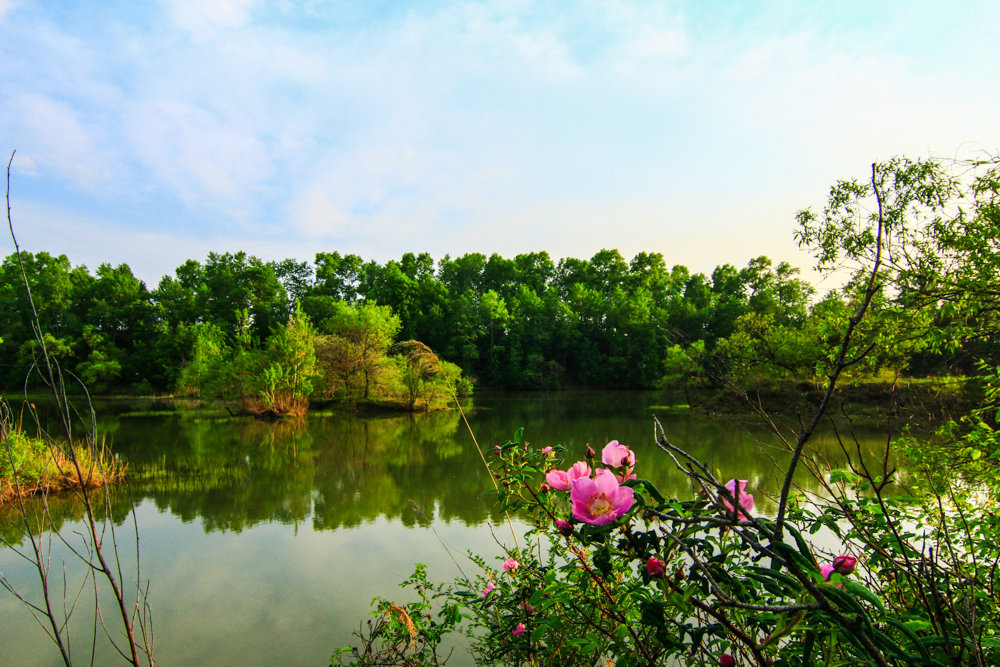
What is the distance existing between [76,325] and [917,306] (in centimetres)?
3823

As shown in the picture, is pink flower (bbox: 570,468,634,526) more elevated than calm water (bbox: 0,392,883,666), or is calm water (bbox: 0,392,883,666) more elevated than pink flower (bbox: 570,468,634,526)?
pink flower (bbox: 570,468,634,526)

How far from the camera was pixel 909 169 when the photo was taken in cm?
779

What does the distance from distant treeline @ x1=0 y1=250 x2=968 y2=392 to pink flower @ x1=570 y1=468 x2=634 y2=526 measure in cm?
2748

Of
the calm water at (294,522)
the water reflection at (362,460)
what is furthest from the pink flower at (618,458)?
the water reflection at (362,460)

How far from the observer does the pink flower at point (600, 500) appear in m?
0.75

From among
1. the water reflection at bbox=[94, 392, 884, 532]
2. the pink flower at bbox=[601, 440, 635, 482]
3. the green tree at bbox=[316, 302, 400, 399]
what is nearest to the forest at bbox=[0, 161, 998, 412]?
the green tree at bbox=[316, 302, 400, 399]

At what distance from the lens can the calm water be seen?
348 centimetres

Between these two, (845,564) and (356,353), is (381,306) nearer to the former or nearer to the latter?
(356,353)

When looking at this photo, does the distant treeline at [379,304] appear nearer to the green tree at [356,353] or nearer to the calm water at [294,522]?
the green tree at [356,353]

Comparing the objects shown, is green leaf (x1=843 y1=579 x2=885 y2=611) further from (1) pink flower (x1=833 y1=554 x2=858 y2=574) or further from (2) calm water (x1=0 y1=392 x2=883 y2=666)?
(2) calm water (x1=0 y1=392 x2=883 y2=666)

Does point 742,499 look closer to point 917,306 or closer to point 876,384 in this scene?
point 917,306

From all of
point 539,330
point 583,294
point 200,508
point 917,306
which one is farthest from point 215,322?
point 917,306

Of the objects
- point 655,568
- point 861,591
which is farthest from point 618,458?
point 861,591

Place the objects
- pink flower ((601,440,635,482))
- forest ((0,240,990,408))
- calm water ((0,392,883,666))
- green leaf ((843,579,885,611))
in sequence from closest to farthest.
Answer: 1. green leaf ((843,579,885,611))
2. pink flower ((601,440,635,482))
3. calm water ((0,392,883,666))
4. forest ((0,240,990,408))
